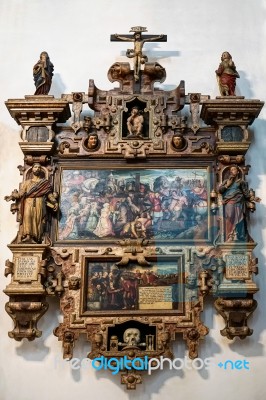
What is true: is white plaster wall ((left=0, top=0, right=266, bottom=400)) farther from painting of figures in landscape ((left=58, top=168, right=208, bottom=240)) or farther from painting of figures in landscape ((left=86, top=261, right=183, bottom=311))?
painting of figures in landscape ((left=58, top=168, right=208, bottom=240))

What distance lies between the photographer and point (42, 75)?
23.7ft

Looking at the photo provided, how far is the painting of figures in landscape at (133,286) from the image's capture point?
649 centimetres

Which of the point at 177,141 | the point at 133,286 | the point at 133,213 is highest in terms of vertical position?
the point at 177,141

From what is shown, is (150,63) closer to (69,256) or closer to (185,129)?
(185,129)

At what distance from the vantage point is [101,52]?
25.7 ft

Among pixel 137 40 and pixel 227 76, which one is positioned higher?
Answer: pixel 137 40

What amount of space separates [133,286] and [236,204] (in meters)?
1.37

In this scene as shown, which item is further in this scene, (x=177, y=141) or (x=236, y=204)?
(x=177, y=141)

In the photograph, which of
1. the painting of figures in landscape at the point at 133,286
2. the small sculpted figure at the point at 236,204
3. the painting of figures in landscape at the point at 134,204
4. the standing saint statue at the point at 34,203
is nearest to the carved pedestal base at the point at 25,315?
the painting of figures in landscape at the point at 133,286

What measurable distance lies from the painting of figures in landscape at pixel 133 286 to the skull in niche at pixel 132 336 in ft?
0.78

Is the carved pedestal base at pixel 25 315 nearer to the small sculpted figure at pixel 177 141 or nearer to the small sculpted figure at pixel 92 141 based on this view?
the small sculpted figure at pixel 92 141

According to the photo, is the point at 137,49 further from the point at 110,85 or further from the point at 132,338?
the point at 132,338

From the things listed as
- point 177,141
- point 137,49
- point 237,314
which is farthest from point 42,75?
point 237,314

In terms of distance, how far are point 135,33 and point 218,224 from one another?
2.48 metres
